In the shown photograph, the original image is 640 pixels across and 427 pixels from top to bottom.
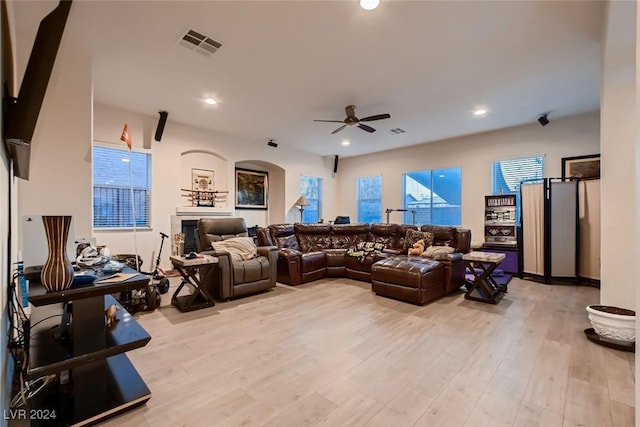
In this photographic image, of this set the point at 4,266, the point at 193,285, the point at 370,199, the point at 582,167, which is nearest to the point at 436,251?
the point at 582,167

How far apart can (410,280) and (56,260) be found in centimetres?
342

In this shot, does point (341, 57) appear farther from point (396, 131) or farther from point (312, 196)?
point (312, 196)

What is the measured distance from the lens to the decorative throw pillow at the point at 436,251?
4.42m

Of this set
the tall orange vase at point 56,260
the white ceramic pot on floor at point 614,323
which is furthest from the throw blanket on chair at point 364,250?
the tall orange vase at point 56,260

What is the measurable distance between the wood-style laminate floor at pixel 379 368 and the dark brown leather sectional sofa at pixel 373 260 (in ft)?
1.27

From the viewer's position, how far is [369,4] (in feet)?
8.08

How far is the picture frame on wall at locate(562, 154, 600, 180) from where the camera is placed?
5.05 meters

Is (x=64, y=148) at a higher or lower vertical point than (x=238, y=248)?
higher

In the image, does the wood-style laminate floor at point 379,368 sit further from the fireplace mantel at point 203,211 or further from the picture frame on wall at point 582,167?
the picture frame on wall at point 582,167

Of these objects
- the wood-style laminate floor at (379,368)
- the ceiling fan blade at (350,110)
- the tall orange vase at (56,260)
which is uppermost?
the ceiling fan blade at (350,110)

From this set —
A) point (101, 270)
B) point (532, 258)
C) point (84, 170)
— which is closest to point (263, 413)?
point (101, 270)

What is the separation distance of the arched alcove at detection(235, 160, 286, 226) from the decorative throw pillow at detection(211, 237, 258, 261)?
316 centimetres

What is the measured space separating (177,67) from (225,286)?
2.87m

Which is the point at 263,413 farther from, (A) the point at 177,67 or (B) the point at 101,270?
(A) the point at 177,67
